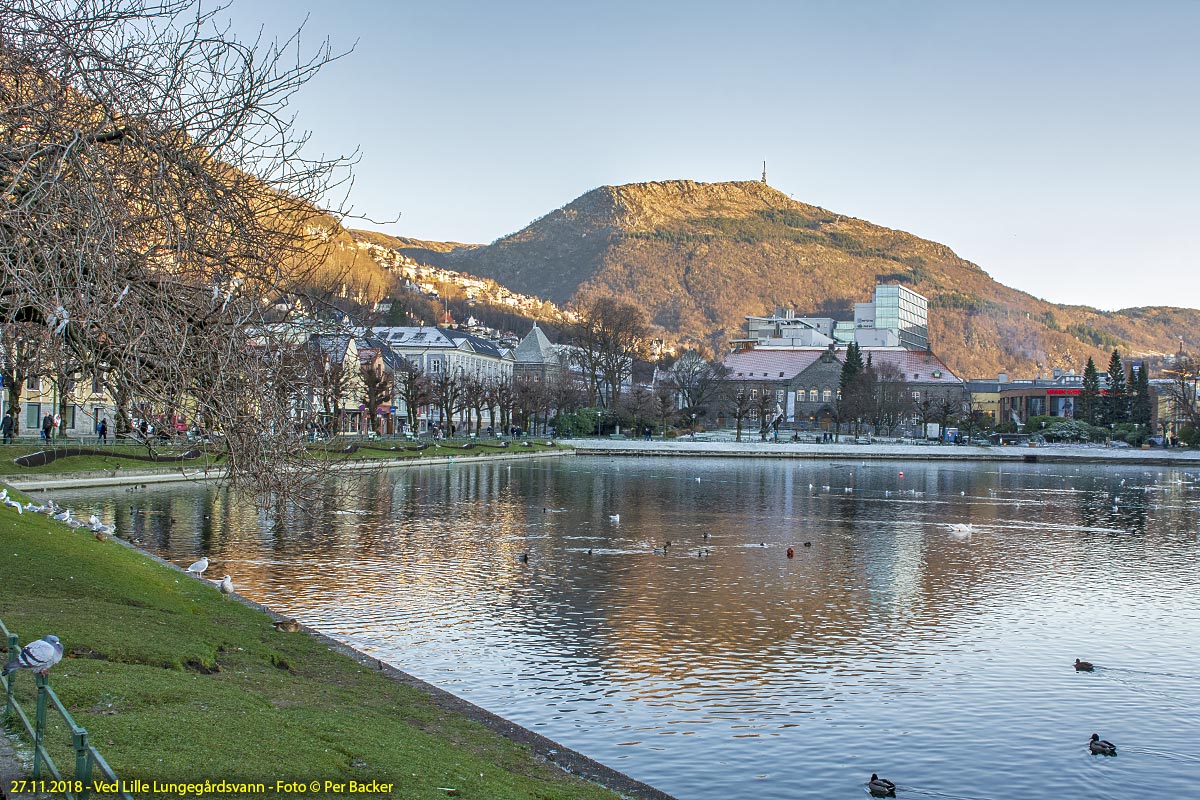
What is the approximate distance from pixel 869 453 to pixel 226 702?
284 feet

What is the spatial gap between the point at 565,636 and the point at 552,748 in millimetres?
7178

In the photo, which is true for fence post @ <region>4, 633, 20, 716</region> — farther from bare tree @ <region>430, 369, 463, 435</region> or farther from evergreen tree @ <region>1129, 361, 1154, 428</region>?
evergreen tree @ <region>1129, 361, 1154, 428</region>

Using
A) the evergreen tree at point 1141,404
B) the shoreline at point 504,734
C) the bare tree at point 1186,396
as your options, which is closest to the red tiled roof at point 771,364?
the evergreen tree at point 1141,404

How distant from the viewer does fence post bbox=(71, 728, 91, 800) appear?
5.84 meters

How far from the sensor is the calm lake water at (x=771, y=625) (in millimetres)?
14023

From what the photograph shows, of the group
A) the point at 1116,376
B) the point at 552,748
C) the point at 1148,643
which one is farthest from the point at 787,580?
the point at 1116,376

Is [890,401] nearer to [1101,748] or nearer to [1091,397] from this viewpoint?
[1091,397]

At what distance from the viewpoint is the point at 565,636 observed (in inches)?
777

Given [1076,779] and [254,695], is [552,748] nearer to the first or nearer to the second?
[254,695]

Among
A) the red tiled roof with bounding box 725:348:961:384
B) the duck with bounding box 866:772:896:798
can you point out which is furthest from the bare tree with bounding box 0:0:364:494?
the red tiled roof with bounding box 725:348:961:384

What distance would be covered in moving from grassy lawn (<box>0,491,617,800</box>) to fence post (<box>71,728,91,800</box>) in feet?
6.58

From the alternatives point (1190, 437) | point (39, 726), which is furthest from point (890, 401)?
point (39, 726)

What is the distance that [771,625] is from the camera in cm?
2120

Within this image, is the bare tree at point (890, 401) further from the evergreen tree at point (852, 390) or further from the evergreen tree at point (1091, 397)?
the evergreen tree at point (1091, 397)
